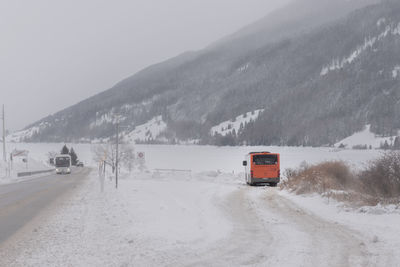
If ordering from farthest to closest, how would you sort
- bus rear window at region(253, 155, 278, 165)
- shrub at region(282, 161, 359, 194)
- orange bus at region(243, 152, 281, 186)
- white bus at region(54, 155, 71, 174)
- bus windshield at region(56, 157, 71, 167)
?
bus windshield at region(56, 157, 71, 167)
white bus at region(54, 155, 71, 174)
bus rear window at region(253, 155, 278, 165)
orange bus at region(243, 152, 281, 186)
shrub at region(282, 161, 359, 194)

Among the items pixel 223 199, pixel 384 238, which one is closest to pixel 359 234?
pixel 384 238

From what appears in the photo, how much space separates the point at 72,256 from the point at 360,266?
5.03 metres

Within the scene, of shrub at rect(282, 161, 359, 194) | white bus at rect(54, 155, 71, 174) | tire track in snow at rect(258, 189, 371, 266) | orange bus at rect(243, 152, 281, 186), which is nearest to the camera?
tire track in snow at rect(258, 189, 371, 266)

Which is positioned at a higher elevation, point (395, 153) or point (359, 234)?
point (395, 153)

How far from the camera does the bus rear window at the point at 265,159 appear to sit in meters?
33.8

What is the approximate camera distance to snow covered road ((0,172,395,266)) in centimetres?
707

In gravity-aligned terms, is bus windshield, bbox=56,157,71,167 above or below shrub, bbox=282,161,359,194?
below

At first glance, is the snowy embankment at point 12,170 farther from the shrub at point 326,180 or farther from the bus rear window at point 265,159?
the shrub at point 326,180

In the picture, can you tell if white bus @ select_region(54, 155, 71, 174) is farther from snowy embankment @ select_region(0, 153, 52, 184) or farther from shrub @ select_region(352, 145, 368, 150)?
shrub @ select_region(352, 145, 368, 150)

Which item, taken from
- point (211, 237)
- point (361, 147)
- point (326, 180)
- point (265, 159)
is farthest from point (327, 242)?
point (361, 147)

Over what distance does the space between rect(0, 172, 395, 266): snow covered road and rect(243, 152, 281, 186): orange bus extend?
62.7 feet

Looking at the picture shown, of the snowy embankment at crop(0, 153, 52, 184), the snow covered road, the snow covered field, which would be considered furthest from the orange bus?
the snowy embankment at crop(0, 153, 52, 184)

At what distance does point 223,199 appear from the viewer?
58.1ft

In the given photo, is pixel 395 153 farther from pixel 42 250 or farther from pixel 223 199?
pixel 42 250
